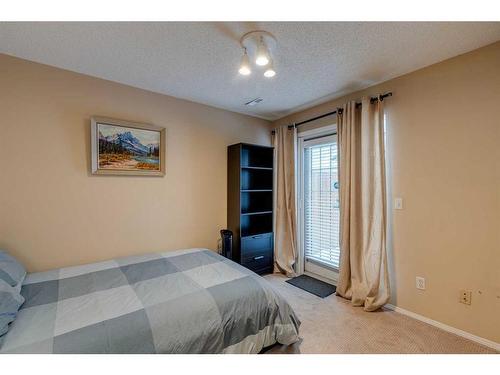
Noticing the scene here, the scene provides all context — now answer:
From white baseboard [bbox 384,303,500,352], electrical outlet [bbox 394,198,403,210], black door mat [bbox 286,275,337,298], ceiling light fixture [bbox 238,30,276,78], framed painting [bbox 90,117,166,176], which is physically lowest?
black door mat [bbox 286,275,337,298]

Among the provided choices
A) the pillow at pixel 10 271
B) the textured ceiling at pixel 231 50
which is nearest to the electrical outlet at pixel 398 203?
the textured ceiling at pixel 231 50

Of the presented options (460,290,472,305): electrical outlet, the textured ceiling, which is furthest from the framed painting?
(460,290,472,305): electrical outlet

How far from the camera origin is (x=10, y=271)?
1520 millimetres

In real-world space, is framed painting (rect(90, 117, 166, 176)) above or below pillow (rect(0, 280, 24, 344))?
above

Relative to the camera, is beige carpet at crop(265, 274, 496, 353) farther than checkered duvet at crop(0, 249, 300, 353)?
Yes

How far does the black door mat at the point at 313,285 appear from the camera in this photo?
8.59ft

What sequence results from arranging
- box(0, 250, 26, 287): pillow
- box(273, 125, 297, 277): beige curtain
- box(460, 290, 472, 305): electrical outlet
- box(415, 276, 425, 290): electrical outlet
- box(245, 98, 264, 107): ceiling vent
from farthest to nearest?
box(273, 125, 297, 277): beige curtain < box(245, 98, 264, 107): ceiling vent < box(415, 276, 425, 290): electrical outlet < box(460, 290, 472, 305): electrical outlet < box(0, 250, 26, 287): pillow

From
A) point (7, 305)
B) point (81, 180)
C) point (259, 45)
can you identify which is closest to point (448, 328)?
point (259, 45)

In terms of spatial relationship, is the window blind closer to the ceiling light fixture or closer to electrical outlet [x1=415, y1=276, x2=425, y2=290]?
electrical outlet [x1=415, y1=276, x2=425, y2=290]

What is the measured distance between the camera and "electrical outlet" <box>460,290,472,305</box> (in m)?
1.79

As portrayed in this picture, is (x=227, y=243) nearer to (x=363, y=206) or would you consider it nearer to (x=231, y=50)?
(x=363, y=206)

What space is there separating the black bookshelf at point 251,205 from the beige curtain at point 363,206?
1.04m

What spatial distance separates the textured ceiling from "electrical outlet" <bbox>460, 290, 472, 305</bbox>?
6.37ft

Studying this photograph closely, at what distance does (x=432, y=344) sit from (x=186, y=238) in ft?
8.16
